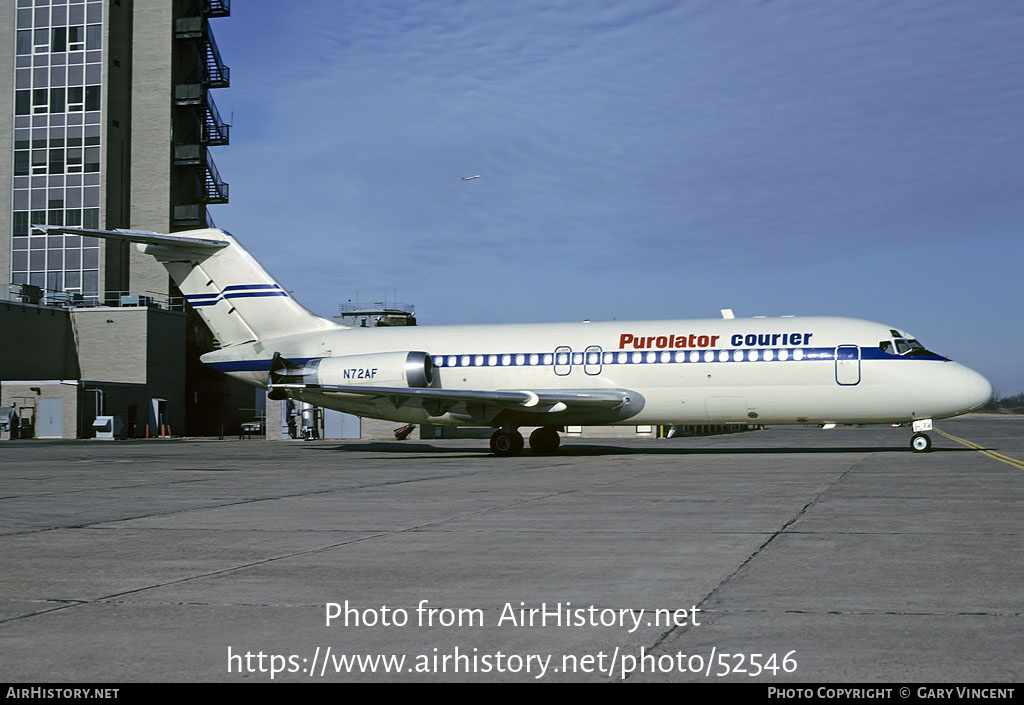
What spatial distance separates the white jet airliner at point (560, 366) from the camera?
26.0 metres

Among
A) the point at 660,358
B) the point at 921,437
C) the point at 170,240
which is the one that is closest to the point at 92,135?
the point at 170,240

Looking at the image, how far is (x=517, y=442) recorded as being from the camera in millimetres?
29734

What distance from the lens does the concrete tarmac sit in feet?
17.0

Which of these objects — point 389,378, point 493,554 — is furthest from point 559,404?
point 493,554

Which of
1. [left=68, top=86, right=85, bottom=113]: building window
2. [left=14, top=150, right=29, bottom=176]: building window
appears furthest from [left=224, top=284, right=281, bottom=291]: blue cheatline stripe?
[left=14, top=150, right=29, bottom=176]: building window

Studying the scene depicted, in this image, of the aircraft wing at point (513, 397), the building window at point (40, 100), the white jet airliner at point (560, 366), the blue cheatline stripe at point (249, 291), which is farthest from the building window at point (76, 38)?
the aircraft wing at point (513, 397)

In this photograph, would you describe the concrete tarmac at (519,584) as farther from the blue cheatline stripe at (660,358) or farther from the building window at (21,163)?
the building window at (21,163)

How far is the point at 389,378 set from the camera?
29.2 meters

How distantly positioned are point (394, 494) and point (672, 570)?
809 centimetres

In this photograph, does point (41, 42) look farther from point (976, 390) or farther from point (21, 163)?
point (976, 390)

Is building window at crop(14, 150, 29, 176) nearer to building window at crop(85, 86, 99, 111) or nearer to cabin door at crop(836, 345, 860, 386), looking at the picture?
building window at crop(85, 86, 99, 111)

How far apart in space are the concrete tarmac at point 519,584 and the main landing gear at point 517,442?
13.7 meters

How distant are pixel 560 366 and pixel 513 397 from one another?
2172mm

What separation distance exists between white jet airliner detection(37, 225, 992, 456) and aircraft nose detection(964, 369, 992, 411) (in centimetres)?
4
